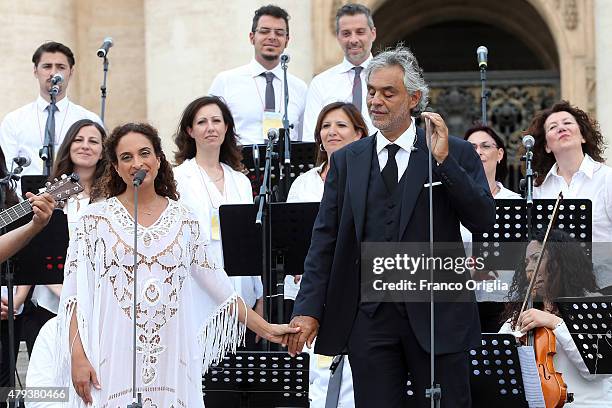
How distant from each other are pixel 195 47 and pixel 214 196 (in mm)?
4412

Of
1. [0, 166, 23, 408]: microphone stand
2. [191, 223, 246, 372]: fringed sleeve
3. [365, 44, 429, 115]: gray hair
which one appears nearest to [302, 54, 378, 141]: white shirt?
[0, 166, 23, 408]: microphone stand

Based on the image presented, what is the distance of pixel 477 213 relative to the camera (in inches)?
267

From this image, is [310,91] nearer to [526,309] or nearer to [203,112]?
[203,112]

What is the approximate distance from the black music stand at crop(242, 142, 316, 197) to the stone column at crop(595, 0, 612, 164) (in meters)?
3.99

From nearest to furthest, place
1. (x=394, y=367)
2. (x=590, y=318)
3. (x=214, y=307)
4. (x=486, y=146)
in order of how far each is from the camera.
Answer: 1. (x=394, y=367)
2. (x=214, y=307)
3. (x=590, y=318)
4. (x=486, y=146)

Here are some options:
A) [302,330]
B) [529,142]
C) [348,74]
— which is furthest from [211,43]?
[302,330]

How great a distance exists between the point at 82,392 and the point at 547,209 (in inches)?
134

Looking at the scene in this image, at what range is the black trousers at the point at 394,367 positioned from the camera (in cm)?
677

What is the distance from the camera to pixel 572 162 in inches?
403

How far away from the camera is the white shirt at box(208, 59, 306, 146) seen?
1178cm

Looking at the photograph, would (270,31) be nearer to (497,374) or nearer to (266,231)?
(266,231)

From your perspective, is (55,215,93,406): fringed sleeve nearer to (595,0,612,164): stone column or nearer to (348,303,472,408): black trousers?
(348,303,472,408): black trousers

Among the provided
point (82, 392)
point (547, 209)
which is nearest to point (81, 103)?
point (547, 209)

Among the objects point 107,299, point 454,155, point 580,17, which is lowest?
point 107,299
